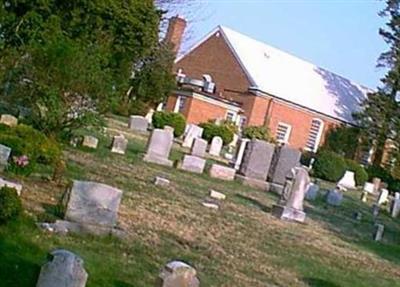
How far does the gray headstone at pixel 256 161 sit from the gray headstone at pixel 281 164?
0.21 metres

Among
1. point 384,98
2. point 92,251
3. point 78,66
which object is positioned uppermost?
point 384,98

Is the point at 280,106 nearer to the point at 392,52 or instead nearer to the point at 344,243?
the point at 392,52

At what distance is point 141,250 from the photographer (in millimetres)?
10539

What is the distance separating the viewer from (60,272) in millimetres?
7164

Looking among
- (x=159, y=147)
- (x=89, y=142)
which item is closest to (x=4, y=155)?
(x=89, y=142)

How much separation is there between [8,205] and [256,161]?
16.4 meters

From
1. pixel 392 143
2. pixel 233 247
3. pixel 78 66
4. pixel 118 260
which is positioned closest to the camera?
pixel 118 260

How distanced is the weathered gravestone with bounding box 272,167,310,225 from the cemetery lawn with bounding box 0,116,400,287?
1.26 ft

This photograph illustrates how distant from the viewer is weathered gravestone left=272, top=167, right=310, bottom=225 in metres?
18.4

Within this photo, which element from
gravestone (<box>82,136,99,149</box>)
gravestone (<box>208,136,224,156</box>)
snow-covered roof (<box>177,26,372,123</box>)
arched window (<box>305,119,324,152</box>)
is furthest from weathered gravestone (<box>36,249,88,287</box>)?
arched window (<box>305,119,324,152</box>)

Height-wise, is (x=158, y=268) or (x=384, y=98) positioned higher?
(x=384, y=98)

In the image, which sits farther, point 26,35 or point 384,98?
point 384,98

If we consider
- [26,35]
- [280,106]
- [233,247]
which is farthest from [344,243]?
[280,106]

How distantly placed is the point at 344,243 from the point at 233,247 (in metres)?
4.66
